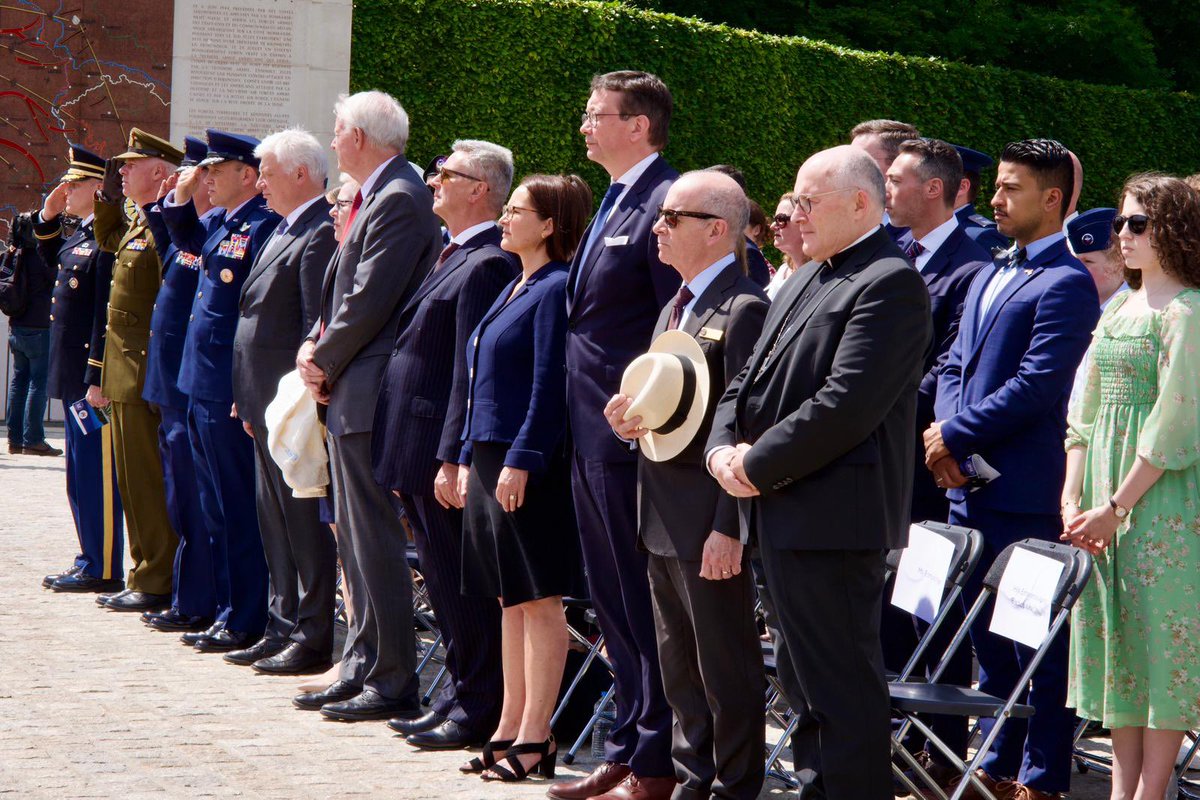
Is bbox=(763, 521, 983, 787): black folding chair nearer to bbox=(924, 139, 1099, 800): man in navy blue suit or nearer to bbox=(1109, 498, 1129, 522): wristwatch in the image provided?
bbox=(924, 139, 1099, 800): man in navy blue suit

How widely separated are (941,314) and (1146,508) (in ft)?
4.80

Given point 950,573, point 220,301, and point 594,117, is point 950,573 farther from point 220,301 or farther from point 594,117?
point 220,301

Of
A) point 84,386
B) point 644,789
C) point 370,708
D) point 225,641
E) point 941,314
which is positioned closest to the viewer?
point 644,789

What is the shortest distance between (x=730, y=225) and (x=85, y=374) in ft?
18.6

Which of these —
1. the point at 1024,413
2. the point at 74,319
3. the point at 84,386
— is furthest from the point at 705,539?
the point at 74,319

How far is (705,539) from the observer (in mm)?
4648

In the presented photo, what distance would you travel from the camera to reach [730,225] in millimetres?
4836

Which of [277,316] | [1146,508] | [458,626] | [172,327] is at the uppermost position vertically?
[277,316]

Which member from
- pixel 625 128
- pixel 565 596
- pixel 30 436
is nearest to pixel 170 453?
pixel 565 596

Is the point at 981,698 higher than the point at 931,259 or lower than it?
lower

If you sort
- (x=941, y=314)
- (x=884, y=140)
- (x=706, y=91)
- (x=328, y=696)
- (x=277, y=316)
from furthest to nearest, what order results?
(x=706, y=91)
(x=277, y=316)
(x=884, y=140)
(x=328, y=696)
(x=941, y=314)

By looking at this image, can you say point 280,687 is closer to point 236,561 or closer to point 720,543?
point 236,561

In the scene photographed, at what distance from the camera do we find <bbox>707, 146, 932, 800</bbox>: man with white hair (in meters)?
4.13

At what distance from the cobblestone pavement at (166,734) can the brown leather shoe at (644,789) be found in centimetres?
35
